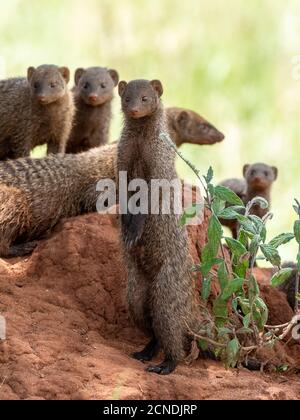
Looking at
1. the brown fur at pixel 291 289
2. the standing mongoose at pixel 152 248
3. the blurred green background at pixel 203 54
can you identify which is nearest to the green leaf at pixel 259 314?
the standing mongoose at pixel 152 248

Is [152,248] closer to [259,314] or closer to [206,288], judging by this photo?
[206,288]

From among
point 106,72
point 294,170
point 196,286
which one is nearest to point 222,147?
point 294,170

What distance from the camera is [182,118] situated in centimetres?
650

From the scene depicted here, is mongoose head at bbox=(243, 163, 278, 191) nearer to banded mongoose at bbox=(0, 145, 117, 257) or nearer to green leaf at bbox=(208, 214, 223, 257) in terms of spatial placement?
banded mongoose at bbox=(0, 145, 117, 257)

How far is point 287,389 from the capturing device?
4.14 m

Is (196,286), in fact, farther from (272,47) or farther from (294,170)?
(272,47)

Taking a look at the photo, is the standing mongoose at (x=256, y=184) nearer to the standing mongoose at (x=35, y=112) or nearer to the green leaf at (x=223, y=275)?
the standing mongoose at (x=35, y=112)

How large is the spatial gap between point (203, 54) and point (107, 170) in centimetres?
390

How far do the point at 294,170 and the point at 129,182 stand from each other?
398 cm

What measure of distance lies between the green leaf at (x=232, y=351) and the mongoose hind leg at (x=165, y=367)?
0.24 meters

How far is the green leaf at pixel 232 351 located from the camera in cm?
421

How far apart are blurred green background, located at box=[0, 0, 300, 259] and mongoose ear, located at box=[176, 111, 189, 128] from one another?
184cm

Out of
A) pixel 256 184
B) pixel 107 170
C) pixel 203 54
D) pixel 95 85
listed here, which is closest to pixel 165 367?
pixel 107 170

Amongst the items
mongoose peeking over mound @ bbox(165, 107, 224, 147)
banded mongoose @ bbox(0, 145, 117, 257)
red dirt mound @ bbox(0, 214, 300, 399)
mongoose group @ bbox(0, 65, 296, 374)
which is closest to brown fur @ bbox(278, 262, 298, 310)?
red dirt mound @ bbox(0, 214, 300, 399)
